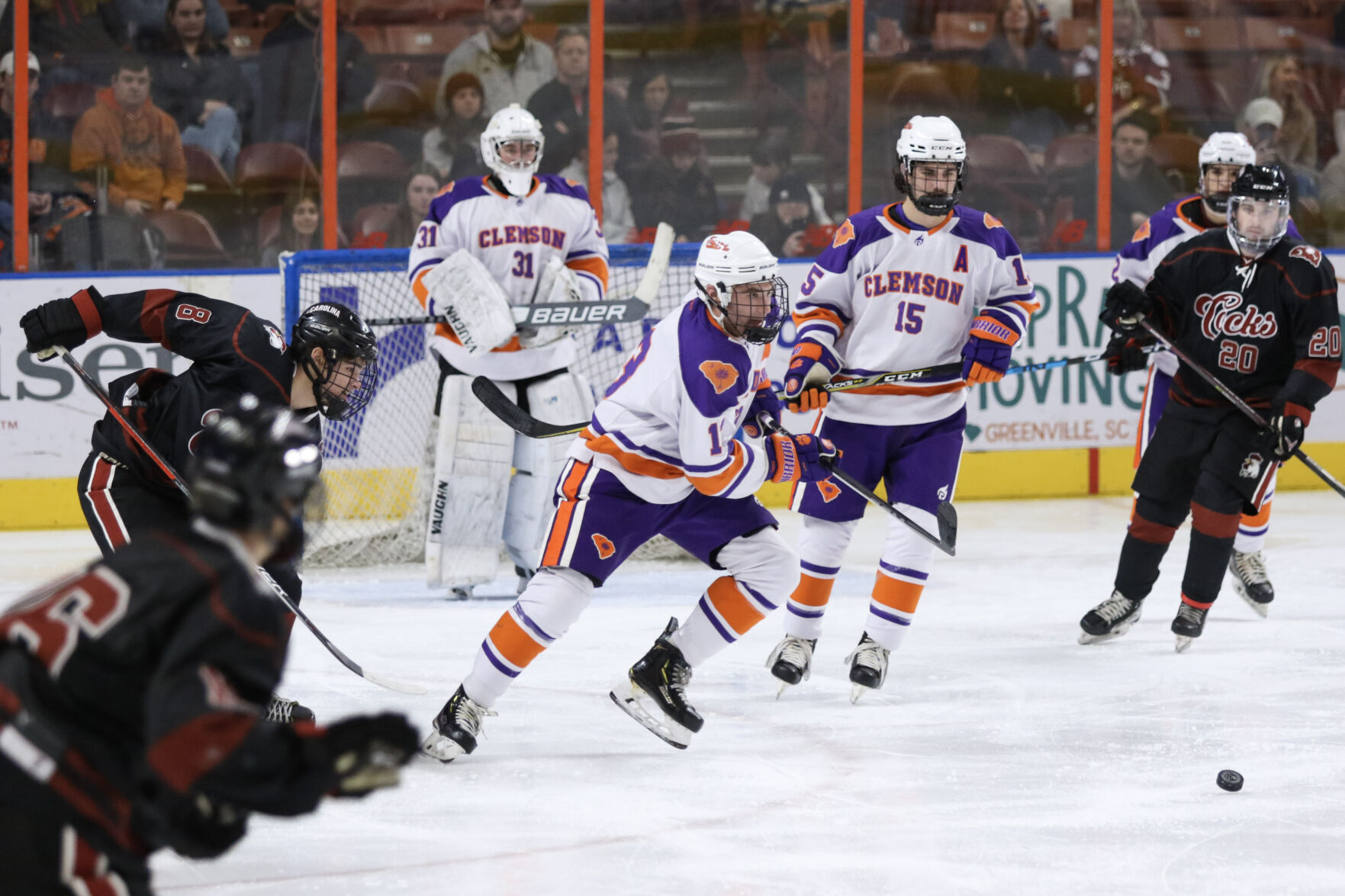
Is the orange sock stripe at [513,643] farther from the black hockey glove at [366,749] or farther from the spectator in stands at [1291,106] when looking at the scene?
the spectator in stands at [1291,106]

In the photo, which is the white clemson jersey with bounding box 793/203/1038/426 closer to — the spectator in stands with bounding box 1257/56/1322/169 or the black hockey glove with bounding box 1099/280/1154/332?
the black hockey glove with bounding box 1099/280/1154/332

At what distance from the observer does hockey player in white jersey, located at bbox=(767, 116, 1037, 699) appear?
3.74 metres

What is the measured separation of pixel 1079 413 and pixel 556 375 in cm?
243

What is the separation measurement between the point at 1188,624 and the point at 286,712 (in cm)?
218

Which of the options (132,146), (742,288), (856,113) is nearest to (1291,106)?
(856,113)

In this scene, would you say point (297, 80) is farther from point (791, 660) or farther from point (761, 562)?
point (761, 562)

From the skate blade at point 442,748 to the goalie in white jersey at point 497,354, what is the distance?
173 cm

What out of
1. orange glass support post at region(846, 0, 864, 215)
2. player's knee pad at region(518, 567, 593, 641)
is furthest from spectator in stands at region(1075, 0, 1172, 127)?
player's knee pad at region(518, 567, 593, 641)

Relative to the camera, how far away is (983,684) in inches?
151

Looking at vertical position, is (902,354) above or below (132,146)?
below

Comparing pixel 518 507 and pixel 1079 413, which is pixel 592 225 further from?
pixel 1079 413

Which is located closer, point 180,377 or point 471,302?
point 180,377

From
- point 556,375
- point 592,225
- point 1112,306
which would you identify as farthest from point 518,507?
point 1112,306

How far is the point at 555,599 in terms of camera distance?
308 centimetres
